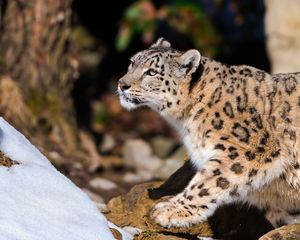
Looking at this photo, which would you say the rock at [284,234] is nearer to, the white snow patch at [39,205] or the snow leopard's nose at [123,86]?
the white snow patch at [39,205]

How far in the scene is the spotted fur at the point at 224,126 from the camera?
8578mm

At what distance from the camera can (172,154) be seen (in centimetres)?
1964

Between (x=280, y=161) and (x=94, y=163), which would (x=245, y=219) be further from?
(x=94, y=163)

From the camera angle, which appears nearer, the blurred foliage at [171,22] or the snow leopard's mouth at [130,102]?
the snow leopard's mouth at [130,102]

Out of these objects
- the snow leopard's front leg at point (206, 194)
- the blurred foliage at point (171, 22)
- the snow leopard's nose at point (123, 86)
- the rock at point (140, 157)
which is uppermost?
the blurred foliage at point (171, 22)

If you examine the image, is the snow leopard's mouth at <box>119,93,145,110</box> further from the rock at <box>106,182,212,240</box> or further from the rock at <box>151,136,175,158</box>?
the rock at <box>151,136,175,158</box>

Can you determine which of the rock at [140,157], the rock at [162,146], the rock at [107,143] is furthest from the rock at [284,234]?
the rock at [107,143]

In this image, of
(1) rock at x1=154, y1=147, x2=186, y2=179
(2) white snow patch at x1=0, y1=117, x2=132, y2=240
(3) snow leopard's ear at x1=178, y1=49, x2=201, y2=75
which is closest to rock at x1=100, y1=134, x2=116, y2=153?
(1) rock at x1=154, y1=147, x2=186, y2=179

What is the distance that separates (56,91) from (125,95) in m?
7.73

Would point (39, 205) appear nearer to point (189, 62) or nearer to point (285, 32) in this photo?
point (189, 62)

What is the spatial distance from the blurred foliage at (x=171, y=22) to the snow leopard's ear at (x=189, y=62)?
13.2m

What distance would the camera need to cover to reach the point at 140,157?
19.2 m

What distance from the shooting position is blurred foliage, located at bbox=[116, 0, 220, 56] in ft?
73.9

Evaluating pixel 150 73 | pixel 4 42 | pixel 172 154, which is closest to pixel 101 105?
pixel 172 154
